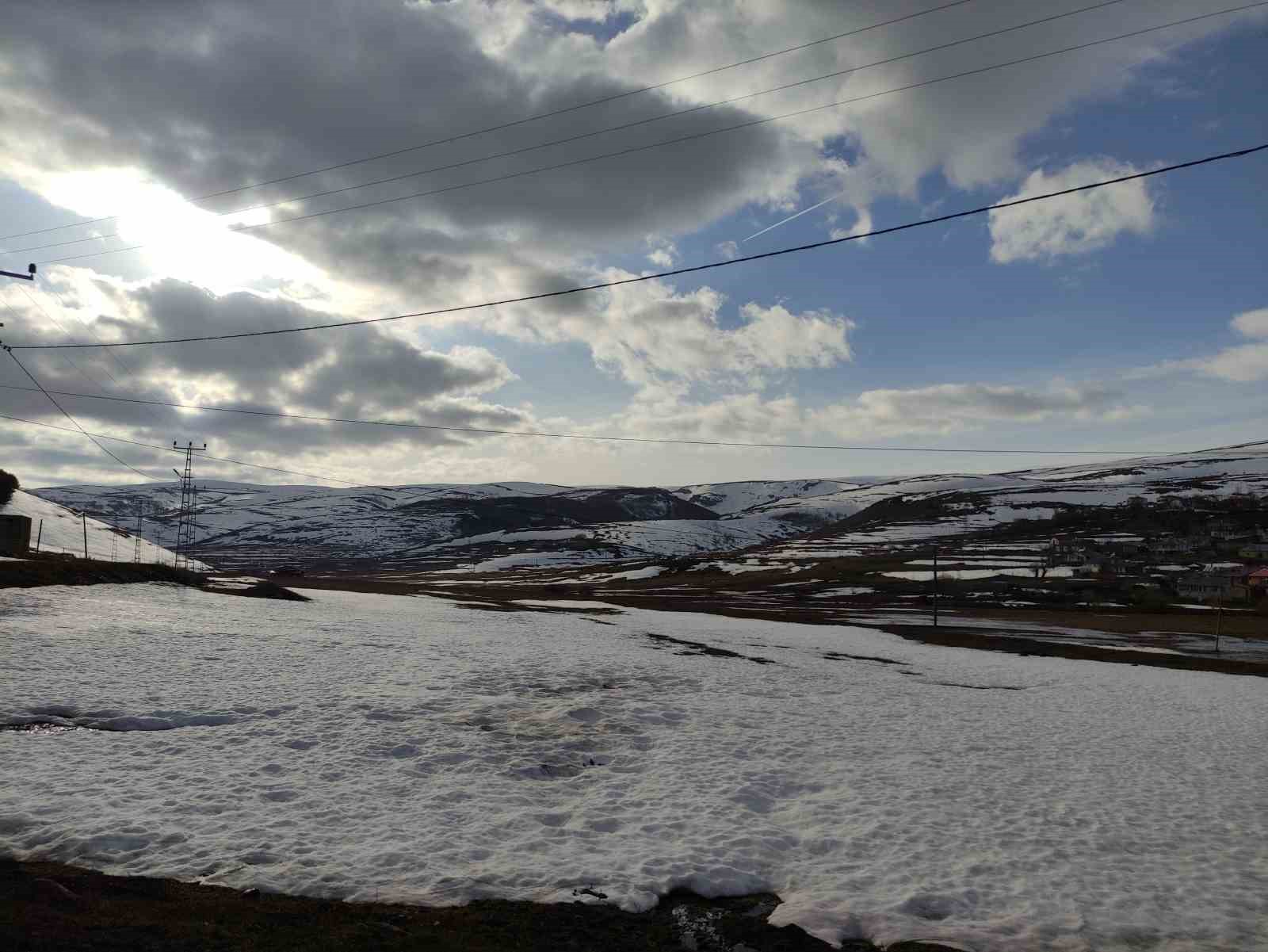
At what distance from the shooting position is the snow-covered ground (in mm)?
9383

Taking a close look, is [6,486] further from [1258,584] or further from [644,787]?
[1258,584]

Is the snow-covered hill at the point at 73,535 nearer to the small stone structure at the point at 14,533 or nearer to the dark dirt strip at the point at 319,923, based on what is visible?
the small stone structure at the point at 14,533

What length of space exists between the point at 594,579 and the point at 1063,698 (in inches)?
4778

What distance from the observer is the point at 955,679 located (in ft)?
97.1

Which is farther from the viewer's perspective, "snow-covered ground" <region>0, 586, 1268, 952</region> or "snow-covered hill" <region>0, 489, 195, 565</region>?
"snow-covered hill" <region>0, 489, 195, 565</region>

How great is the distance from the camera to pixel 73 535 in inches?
2734

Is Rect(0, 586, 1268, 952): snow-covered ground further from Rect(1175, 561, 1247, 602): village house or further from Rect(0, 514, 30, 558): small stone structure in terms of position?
Rect(1175, 561, 1247, 602): village house

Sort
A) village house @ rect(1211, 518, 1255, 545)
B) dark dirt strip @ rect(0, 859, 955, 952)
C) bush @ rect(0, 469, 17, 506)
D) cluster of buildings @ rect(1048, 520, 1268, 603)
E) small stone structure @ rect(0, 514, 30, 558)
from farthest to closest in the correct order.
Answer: village house @ rect(1211, 518, 1255, 545) < cluster of buildings @ rect(1048, 520, 1268, 603) < bush @ rect(0, 469, 17, 506) < small stone structure @ rect(0, 514, 30, 558) < dark dirt strip @ rect(0, 859, 955, 952)

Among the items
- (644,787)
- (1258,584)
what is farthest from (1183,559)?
(644,787)

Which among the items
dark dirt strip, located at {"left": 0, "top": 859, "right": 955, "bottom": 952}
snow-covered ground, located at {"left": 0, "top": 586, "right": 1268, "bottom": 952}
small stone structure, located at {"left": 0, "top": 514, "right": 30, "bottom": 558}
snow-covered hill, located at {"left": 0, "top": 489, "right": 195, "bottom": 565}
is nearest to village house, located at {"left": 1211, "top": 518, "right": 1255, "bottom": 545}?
snow-covered ground, located at {"left": 0, "top": 586, "right": 1268, "bottom": 952}

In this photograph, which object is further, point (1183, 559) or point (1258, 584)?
point (1183, 559)

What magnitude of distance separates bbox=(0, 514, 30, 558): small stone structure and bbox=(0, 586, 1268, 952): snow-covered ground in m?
35.4

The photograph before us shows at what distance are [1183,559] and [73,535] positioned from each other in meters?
170

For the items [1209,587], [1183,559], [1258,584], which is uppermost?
[1183,559]
